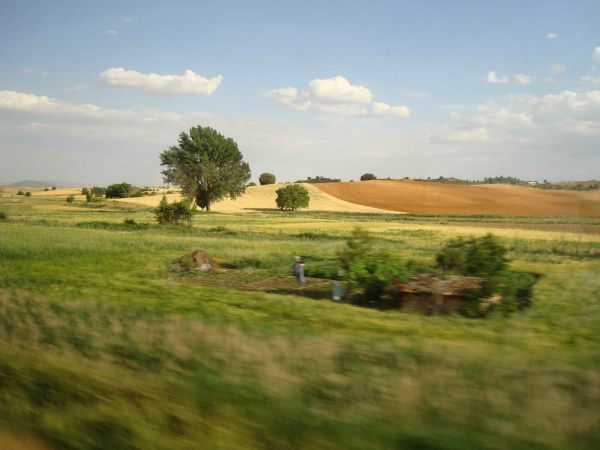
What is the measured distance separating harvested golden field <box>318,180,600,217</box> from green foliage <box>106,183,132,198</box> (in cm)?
4364

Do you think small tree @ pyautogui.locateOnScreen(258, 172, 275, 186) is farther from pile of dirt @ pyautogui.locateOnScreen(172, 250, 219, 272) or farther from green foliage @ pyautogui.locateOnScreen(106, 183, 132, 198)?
pile of dirt @ pyautogui.locateOnScreen(172, 250, 219, 272)

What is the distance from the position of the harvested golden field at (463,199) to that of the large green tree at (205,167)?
29.5m

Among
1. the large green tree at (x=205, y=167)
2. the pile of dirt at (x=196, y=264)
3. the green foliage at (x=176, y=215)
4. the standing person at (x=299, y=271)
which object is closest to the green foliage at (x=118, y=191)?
the large green tree at (x=205, y=167)

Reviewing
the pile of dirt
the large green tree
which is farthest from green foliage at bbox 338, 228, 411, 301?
the large green tree

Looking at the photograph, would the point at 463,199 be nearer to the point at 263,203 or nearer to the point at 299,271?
the point at 263,203

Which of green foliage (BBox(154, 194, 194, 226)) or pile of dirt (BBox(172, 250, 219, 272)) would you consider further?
green foliage (BBox(154, 194, 194, 226))

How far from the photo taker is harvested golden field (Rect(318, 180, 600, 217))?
7856 cm

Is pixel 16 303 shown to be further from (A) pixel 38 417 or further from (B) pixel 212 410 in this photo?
(B) pixel 212 410

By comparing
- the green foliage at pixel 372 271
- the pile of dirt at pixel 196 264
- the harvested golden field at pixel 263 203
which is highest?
the harvested golden field at pixel 263 203

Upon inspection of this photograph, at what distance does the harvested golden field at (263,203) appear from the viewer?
9525 centimetres

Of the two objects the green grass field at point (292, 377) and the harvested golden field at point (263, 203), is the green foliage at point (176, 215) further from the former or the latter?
the harvested golden field at point (263, 203)

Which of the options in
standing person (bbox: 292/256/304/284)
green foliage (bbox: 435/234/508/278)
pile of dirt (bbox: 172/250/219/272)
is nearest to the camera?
green foliage (bbox: 435/234/508/278)

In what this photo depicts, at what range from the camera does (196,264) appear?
81.6ft

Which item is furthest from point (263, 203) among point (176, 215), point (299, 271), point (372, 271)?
point (372, 271)
